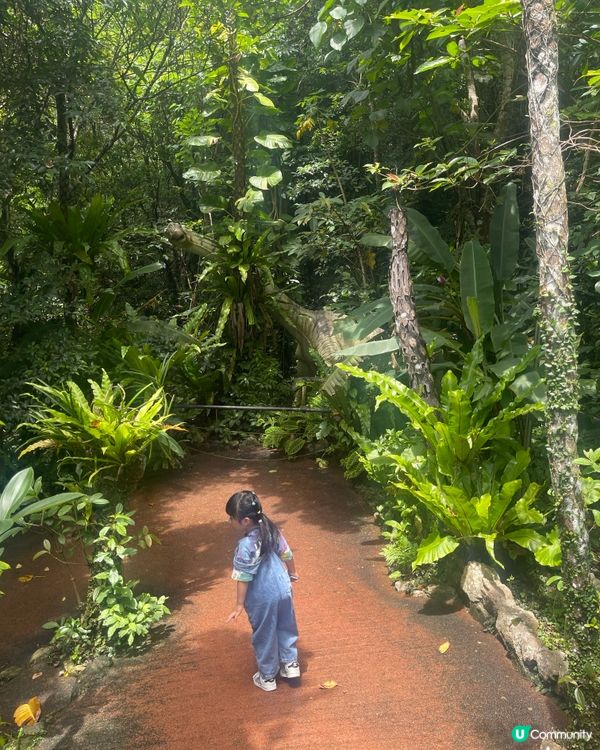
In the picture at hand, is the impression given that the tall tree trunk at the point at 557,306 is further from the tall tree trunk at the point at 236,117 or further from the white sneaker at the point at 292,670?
the tall tree trunk at the point at 236,117

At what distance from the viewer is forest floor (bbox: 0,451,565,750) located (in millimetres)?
2590

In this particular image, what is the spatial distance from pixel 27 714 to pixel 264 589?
1330 millimetres

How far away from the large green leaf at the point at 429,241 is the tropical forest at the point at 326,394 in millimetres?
24

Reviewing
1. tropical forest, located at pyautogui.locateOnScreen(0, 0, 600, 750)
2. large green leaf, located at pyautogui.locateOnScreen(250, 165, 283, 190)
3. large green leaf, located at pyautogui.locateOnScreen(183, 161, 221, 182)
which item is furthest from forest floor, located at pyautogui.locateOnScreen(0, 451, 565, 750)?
large green leaf, located at pyautogui.locateOnScreen(183, 161, 221, 182)

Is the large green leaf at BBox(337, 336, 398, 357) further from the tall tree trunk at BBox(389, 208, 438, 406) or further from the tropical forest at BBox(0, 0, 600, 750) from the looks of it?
the tall tree trunk at BBox(389, 208, 438, 406)

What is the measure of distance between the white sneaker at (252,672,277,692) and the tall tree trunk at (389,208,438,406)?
6.55 ft

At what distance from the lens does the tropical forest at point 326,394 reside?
8.82ft

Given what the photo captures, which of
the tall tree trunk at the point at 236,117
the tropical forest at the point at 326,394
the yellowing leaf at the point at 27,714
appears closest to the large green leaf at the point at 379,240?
the tropical forest at the point at 326,394

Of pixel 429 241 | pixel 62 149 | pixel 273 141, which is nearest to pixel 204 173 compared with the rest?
pixel 273 141

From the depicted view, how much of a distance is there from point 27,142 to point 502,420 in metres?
4.45

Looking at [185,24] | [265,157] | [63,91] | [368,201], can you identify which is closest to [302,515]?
[368,201]

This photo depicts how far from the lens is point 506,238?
14.0 ft

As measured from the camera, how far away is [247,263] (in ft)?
24.7

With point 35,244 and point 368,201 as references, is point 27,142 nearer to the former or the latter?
point 35,244
